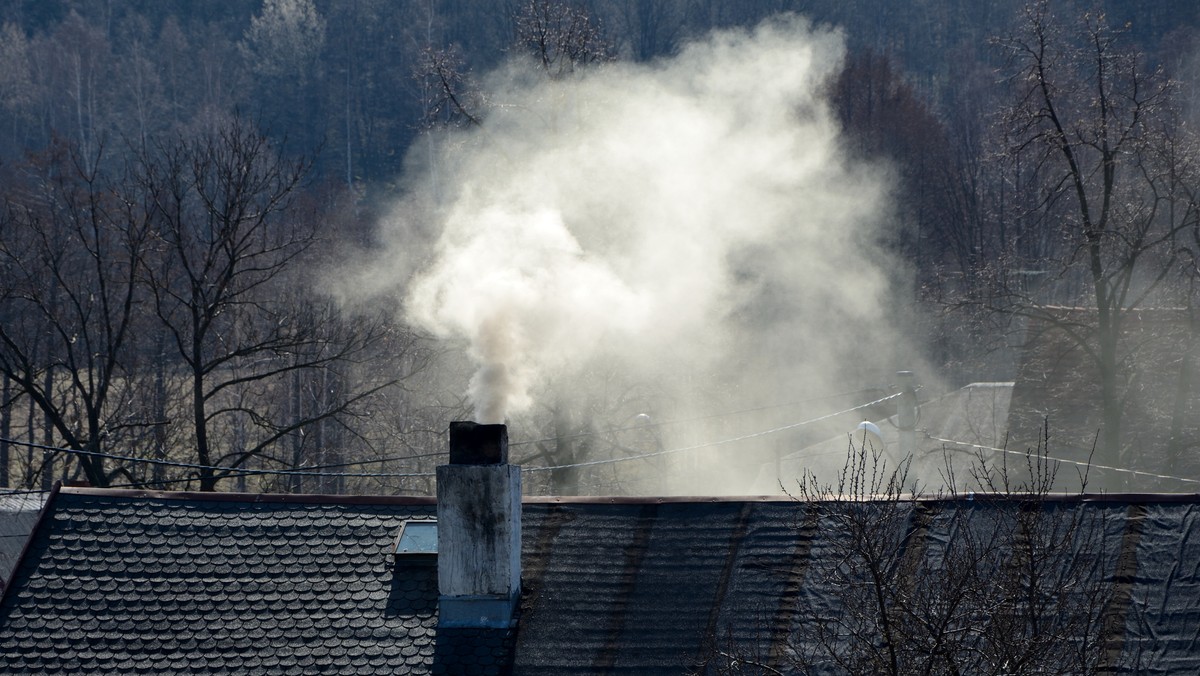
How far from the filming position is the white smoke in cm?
1645

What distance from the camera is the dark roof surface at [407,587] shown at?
888 cm

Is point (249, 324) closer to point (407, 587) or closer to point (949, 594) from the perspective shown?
point (407, 587)

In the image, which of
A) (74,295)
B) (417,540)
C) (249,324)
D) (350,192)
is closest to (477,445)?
(417,540)

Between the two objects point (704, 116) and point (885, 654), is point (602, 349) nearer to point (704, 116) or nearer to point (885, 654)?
point (704, 116)

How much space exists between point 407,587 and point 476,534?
2.70ft

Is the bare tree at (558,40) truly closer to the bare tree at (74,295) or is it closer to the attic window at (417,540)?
the bare tree at (74,295)

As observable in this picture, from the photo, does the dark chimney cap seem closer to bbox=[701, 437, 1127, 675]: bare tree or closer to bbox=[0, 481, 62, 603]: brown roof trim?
bbox=[701, 437, 1127, 675]: bare tree

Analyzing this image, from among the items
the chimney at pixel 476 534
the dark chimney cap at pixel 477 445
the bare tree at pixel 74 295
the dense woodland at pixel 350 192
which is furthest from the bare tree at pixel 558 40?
the chimney at pixel 476 534

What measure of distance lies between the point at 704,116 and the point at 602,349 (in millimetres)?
5673

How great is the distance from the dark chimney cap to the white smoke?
2122 millimetres

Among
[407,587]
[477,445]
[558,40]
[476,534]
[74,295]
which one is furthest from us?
[558,40]

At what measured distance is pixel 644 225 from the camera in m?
25.0

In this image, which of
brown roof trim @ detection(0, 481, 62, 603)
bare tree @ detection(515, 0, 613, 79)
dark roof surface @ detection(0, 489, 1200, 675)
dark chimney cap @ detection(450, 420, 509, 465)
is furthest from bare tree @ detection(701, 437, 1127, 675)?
bare tree @ detection(515, 0, 613, 79)

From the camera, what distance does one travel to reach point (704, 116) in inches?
1072
